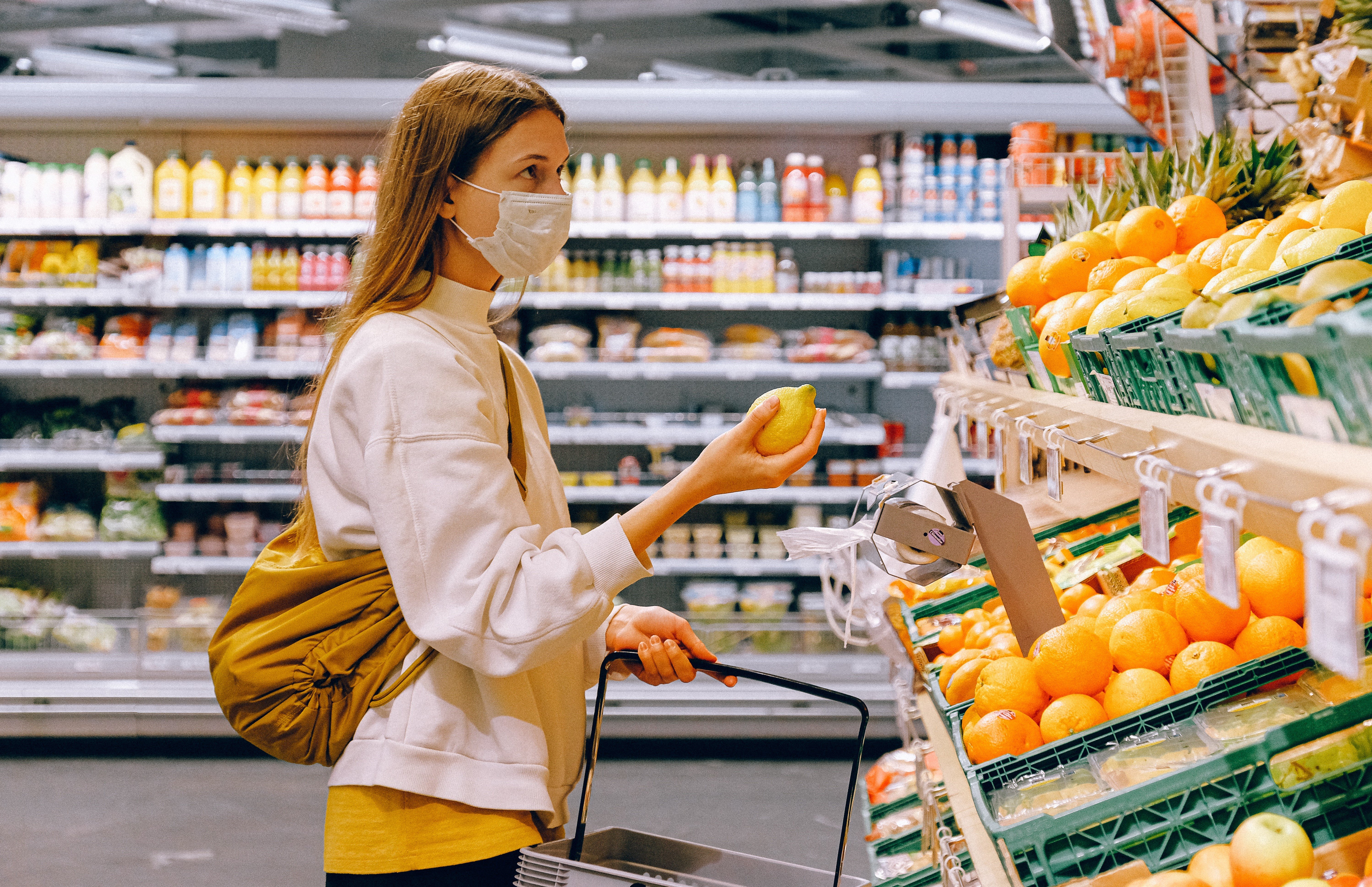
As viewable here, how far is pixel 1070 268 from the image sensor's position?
1605 mm

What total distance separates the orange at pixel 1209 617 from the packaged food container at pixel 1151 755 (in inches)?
6.2

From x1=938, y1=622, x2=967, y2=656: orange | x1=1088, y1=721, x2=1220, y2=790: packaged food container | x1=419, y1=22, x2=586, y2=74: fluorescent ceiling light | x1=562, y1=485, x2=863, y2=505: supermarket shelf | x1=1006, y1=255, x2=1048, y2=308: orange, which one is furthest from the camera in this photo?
x1=419, y1=22, x2=586, y2=74: fluorescent ceiling light

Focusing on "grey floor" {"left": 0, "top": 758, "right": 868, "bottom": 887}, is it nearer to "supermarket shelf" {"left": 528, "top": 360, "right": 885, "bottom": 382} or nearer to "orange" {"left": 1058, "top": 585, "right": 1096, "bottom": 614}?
"supermarket shelf" {"left": 528, "top": 360, "right": 885, "bottom": 382}

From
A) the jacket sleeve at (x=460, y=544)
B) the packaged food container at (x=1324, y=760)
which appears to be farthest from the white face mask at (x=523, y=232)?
the packaged food container at (x=1324, y=760)

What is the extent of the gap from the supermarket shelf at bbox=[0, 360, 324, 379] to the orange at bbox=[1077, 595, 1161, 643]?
3597 millimetres

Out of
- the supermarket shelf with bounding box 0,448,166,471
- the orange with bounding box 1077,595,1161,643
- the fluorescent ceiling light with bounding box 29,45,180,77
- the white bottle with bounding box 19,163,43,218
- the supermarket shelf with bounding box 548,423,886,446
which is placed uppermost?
the fluorescent ceiling light with bounding box 29,45,180,77

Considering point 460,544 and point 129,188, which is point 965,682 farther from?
point 129,188

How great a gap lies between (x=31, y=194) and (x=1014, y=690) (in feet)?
15.3

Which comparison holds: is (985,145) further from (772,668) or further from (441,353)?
(441,353)

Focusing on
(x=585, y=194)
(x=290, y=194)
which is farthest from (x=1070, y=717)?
(x=290, y=194)

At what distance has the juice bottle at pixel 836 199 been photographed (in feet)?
14.4

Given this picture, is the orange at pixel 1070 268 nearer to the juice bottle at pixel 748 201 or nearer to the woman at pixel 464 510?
the woman at pixel 464 510

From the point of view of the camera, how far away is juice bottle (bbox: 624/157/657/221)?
173 inches

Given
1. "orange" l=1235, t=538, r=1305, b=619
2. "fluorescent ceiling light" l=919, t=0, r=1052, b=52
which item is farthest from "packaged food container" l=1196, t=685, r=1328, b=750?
"fluorescent ceiling light" l=919, t=0, r=1052, b=52
